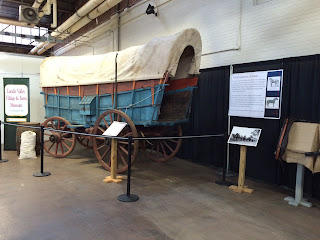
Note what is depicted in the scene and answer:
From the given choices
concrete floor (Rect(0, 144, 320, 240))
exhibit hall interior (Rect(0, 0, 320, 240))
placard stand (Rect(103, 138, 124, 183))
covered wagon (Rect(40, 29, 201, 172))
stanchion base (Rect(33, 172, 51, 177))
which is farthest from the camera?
stanchion base (Rect(33, 172, 51, 177))

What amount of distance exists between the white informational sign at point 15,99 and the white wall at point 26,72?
1079mm

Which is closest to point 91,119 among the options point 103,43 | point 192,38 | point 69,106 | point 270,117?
point 69,106

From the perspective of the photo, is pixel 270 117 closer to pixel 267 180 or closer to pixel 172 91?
pixel 267 180

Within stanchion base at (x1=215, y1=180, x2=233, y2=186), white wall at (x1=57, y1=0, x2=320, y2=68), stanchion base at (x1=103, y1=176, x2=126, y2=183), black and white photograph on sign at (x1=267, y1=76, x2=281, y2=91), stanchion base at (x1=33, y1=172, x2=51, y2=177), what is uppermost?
white wall at (x1=57, y1=0, x2=320, y2=68)

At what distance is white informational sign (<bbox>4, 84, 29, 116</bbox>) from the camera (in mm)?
7379

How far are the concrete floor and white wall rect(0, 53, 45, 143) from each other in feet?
14.2

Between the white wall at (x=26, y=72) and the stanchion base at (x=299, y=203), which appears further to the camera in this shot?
the white wall at (x=26, y=72)

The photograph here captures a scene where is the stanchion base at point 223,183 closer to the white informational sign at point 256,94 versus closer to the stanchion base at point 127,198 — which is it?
the white informational sign at point 256,94

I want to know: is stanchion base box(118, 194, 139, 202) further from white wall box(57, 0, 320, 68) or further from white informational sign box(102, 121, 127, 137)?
white wall box(57, 0, 320, 68)

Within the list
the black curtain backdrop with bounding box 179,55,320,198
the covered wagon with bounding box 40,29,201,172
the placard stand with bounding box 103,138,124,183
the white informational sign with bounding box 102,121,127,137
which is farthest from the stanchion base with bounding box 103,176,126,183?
the black curtain backdrop with bounding box 179,55,320,198

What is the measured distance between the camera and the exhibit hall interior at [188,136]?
3.03 meters

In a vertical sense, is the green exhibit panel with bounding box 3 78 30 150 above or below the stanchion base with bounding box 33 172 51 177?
above

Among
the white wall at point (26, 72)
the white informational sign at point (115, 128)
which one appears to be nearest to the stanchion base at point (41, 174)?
the white informational sign at point (115, 128)

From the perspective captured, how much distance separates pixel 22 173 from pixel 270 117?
449cm
